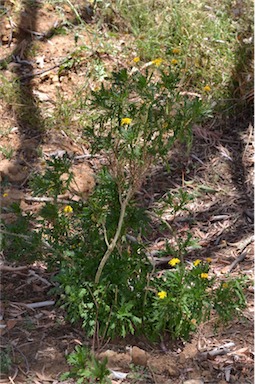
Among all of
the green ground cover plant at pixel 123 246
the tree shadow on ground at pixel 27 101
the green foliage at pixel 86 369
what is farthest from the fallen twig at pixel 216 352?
the tree shadow on ground at pixel 27 101

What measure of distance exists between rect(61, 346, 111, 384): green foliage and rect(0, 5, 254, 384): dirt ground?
0.18 metres

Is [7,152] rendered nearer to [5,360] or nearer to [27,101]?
[27,101]

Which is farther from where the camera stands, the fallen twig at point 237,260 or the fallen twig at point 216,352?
the fallen twig at point 237,260

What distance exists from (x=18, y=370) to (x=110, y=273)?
23.3 inches

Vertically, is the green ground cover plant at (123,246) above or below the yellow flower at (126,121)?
below

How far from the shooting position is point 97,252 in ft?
10.7

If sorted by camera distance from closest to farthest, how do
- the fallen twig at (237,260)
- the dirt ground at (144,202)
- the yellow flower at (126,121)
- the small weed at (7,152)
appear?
the yellow flower at (126,121), the dirt ground at (144,202), the fallen twig at (237,260), the small weed at (7,152)

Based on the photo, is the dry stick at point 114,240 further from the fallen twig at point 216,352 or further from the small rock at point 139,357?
the fallen twig at point 216,352

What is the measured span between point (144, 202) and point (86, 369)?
5.96 ft

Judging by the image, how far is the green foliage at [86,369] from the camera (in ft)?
9.06

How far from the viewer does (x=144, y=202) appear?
4.52 meters

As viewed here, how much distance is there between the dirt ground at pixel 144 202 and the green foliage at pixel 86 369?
0.18 meters

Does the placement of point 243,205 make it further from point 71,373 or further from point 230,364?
point 71,373

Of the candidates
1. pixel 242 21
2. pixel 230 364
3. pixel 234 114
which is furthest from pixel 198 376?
pixel 242 21
